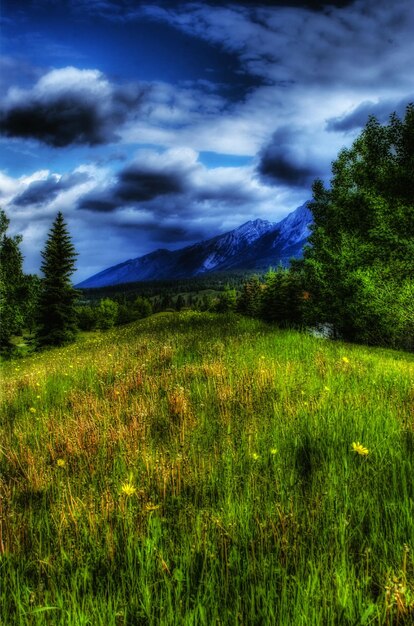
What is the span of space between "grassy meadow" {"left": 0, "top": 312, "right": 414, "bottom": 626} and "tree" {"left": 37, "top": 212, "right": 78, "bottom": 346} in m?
43.1

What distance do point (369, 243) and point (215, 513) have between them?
25.5m

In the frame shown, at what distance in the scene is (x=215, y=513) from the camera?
2287 mm

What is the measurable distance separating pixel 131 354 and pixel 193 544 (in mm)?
7535

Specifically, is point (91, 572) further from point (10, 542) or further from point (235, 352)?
point (235, 352)

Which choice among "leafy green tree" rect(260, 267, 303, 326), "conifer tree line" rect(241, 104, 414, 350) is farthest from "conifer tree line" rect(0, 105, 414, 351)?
"leafy green tree" rect(260, 267, 303, 326)

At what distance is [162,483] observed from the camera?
2701 mm

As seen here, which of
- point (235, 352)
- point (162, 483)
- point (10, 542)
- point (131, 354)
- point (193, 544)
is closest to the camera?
point (193, 544)

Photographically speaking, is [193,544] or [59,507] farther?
[59,507]

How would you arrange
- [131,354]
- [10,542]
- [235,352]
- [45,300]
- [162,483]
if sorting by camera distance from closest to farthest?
[10,542] < [162,483] < [235,352] < [131,354] < [45,300]

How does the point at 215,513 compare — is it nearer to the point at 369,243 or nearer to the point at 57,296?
the point at 369,243

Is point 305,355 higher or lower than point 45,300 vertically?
lower

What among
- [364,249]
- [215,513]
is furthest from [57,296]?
[215,513]

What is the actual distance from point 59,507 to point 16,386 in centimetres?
571

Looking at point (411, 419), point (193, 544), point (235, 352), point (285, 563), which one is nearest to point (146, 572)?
point (193, 544)
